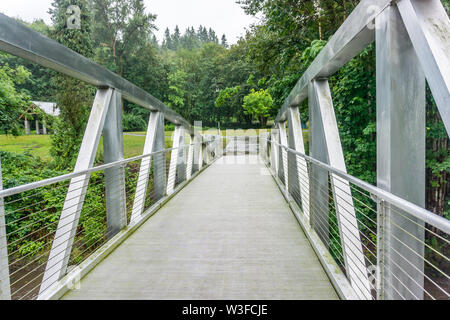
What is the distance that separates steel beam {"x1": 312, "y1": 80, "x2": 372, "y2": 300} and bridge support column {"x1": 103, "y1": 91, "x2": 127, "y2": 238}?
2.00m

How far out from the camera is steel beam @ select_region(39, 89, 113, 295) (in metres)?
2.11

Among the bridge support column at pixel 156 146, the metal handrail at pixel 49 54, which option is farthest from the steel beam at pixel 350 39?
the bridge support column at pixel 156 146

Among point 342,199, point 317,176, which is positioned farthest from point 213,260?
point 317,176

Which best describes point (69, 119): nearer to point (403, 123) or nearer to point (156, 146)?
point (156, 146)

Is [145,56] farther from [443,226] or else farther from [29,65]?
[443,226]

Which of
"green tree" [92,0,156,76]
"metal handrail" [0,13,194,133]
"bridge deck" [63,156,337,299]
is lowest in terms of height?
"bridge deck" [63,156,337,299]

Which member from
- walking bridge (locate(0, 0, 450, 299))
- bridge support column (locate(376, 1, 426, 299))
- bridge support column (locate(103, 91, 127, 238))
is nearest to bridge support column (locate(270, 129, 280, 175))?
walking bridge (locate(0, 0, 450, 299))

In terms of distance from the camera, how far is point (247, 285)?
195cm

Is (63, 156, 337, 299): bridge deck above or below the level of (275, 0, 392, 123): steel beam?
below

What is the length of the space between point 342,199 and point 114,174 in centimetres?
211

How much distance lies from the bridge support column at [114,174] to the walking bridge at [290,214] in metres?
0.01

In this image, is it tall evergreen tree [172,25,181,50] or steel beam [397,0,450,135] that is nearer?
steel beam [397,0,450,135]

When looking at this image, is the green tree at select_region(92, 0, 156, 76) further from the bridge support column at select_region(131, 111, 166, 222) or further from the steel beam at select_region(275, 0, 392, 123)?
the steel beam at select_region(275, 0, 392, 123)
